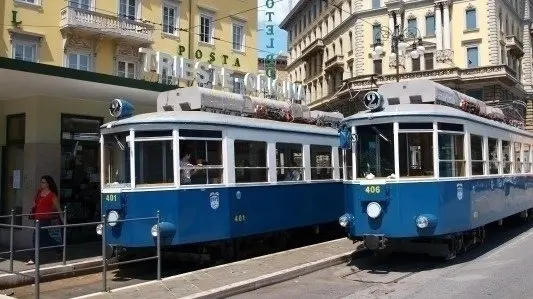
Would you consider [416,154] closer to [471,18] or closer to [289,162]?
[289,162]

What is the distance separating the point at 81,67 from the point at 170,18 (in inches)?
193

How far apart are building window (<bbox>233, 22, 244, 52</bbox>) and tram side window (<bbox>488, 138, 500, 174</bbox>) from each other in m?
17.3

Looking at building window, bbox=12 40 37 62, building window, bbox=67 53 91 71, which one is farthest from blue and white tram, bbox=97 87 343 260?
building window, bbox=67 53 91 71

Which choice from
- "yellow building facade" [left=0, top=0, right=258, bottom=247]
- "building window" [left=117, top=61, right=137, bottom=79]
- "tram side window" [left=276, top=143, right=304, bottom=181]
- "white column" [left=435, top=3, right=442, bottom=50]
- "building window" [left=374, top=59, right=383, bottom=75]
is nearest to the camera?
"tram side window" [left=276, top=143, right=304, bottom=181]

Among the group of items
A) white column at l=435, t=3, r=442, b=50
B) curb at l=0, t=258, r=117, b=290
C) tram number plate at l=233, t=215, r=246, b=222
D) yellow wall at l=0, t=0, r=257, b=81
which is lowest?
curb at l=0, t=258, r=117, b=290

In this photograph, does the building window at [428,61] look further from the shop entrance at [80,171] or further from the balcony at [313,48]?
the shop entrance at [80,171]

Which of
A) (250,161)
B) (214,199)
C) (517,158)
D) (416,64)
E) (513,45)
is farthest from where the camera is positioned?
(513,45)

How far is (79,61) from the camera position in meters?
24.1

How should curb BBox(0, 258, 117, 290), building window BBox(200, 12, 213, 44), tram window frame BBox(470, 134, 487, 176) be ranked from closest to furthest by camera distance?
curb BBox(0, 258, 117, 290) < tram window frame BBox(470, 134, 487, 176) < building window BBox(200, 12, 213, 44)

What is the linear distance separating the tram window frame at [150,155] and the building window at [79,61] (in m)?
15.1

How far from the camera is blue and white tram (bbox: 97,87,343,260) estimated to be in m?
9.95

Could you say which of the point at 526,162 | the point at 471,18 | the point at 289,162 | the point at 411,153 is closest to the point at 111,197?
the point at 289,162

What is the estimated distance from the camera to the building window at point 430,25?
57.1 meters

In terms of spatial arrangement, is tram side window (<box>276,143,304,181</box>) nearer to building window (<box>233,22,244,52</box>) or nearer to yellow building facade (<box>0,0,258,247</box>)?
yellow building facade (<box>0,0,258,247</box>)
